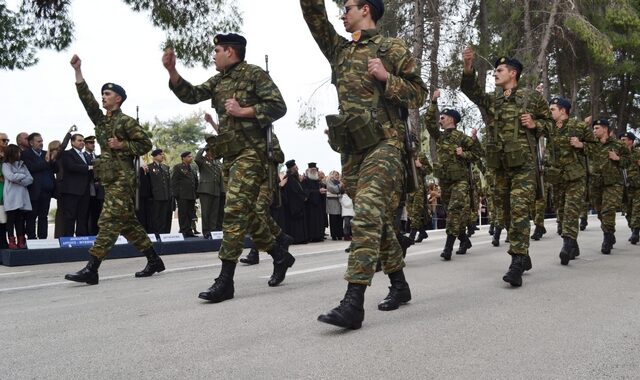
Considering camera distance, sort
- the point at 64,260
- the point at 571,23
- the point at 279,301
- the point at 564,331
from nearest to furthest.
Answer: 1. the point at 564,331
2. the point at 279,301
3. the point at 64,260
4. the point at 571,23

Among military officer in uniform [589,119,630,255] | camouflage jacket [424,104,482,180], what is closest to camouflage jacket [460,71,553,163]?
camouflage jacket [424,104,482,180]

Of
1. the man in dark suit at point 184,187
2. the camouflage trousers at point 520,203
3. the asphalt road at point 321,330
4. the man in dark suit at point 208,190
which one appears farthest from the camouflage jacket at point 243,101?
Answer: the man in dark suit at point 184,187

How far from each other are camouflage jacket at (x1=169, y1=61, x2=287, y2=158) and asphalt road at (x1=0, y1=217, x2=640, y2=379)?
4.36ft

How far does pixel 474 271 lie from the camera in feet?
22.4

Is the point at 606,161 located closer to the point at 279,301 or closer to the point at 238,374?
the point at 279,301

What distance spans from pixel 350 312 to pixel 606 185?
A: 25.0 ft

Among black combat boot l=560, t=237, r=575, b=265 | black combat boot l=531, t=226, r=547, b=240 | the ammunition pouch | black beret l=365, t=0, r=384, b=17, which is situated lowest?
black combat boot l=560, t=237, r=575, b=265

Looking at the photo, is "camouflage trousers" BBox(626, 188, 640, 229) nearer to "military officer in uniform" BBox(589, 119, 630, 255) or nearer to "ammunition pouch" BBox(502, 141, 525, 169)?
"military officer in uniform" BBox(589, 119, 630, 255)

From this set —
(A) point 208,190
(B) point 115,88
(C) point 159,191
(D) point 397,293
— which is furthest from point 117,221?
(C) point 159,191

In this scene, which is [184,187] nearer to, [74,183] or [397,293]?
[74,183]

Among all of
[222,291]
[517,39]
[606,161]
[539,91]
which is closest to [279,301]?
[222,291]

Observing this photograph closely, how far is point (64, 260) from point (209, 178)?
13.2 feet

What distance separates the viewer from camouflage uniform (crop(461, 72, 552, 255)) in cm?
582

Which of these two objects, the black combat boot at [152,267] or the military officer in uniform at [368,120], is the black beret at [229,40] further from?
the black combat boot at [152,267]
